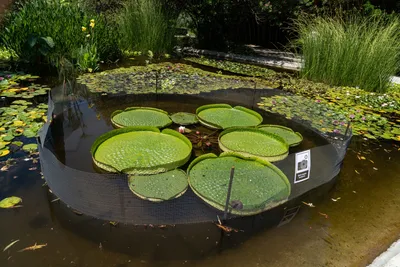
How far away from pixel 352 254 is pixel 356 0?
284 inches

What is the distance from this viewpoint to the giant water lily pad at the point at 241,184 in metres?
2.15

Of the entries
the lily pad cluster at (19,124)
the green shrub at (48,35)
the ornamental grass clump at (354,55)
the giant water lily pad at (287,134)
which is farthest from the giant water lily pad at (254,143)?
the green shrub at (48,35)

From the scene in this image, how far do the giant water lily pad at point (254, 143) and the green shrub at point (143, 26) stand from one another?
180 inches

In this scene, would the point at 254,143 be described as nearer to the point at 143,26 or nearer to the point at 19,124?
the point at 19,124

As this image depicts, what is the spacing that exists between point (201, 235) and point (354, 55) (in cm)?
444

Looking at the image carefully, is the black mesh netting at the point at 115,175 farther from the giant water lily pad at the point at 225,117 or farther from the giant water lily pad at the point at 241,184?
the giant water lily pad at the point at 225,117

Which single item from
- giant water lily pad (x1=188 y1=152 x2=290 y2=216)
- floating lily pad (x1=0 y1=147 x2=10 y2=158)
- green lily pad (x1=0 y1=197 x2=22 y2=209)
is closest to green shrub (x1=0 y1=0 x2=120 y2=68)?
floating lily pad (x1=0 y1=147 x2=10 y2=158)

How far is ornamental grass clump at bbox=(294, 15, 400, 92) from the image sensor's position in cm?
494

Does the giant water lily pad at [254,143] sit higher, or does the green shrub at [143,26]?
the green shrub at [143,26]

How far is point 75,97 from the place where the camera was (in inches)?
153

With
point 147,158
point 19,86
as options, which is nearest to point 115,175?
point 147,158

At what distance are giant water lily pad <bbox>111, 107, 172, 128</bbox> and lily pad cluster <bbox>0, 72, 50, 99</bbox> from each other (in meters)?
1.45

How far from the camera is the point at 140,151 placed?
8.57 feet

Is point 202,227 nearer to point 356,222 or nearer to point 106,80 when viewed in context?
point 356,222
